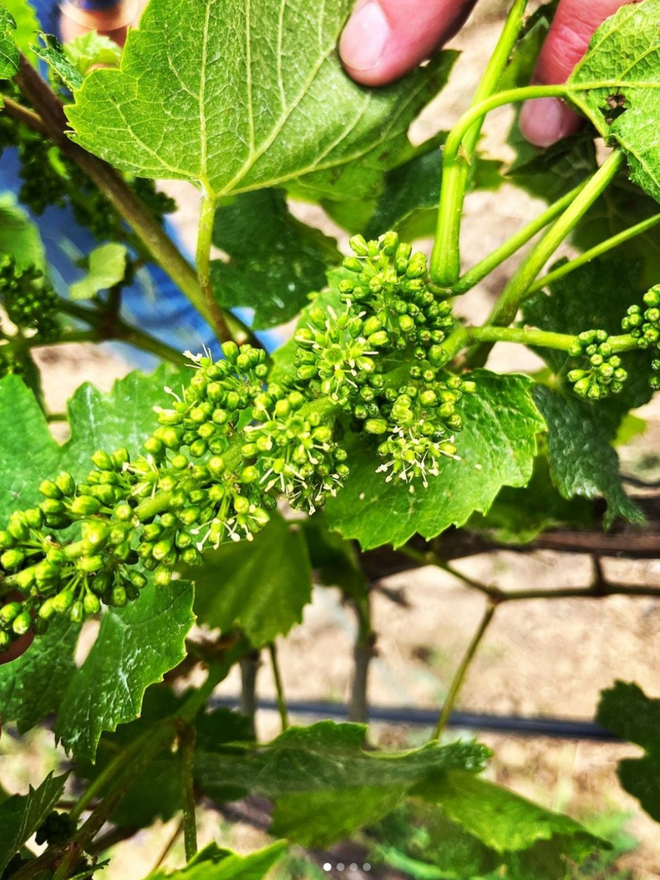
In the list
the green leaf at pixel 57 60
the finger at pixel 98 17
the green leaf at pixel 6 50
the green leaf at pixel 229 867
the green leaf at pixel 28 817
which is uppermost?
the finger at pixel 98 17

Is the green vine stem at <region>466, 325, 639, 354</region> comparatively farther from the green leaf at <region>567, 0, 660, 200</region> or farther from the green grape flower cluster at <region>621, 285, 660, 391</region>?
the green leaf at <region>567, 0, 660, 200</region>

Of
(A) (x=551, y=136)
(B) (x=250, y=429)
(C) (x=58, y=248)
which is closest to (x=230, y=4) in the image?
(B) (x=250, y=429)

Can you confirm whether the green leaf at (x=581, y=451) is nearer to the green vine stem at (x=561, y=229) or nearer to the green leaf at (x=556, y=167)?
the green vine stem at (x=561, y=229)

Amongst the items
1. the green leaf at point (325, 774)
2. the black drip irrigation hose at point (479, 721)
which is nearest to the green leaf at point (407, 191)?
the green leaf at point (325, 774)

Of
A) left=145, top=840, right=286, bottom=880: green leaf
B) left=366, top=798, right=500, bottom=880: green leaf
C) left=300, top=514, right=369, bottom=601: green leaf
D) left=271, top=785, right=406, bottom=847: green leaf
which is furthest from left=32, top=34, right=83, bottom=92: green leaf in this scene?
left=366, top=798, right=500, bottom=880: green leaf

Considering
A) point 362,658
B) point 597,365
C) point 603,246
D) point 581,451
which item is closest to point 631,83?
point 603,246

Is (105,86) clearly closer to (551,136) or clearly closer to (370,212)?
(370,212)
